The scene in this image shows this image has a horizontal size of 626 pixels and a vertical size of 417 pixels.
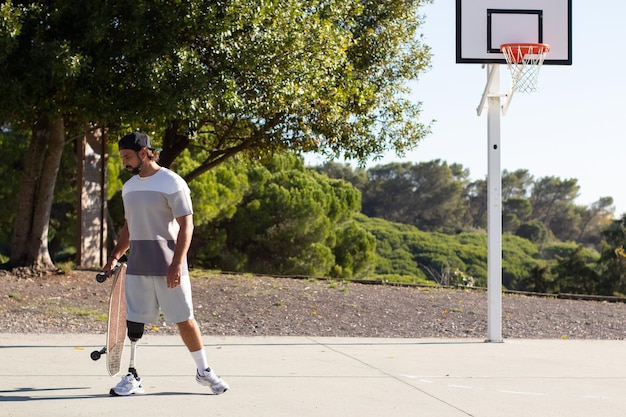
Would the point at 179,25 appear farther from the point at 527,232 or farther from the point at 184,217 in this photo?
the point at 527,232

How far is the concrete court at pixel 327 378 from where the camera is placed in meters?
6.55

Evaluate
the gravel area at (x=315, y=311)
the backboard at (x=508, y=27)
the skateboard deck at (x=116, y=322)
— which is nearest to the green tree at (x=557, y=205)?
the gravel area at (x=315, y=311)

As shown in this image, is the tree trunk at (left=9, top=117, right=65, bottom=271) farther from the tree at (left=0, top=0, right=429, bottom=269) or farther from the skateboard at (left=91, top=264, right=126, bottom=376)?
the skateboard at (left=91, top=264, right=126, bottom=376)

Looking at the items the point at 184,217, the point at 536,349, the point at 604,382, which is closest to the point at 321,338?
the point at 536,349

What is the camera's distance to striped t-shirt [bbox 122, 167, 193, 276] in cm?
659

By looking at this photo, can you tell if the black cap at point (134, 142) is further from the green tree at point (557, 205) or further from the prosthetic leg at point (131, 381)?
the green tree at point (557, 205)

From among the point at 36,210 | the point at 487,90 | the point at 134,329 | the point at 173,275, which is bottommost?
the point at 134,329

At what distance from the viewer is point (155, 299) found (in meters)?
6.74

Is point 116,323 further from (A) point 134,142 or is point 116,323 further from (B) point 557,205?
(B) point 557,205

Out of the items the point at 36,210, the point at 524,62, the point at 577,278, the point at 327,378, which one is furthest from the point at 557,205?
the point at 327,378

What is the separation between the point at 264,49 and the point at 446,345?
5326mm

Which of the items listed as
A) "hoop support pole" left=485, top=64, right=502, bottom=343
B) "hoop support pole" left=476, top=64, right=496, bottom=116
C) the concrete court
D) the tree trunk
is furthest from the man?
the tree trunk

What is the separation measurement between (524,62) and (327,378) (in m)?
4.90

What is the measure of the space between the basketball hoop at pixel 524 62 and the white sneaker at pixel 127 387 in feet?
19.3
